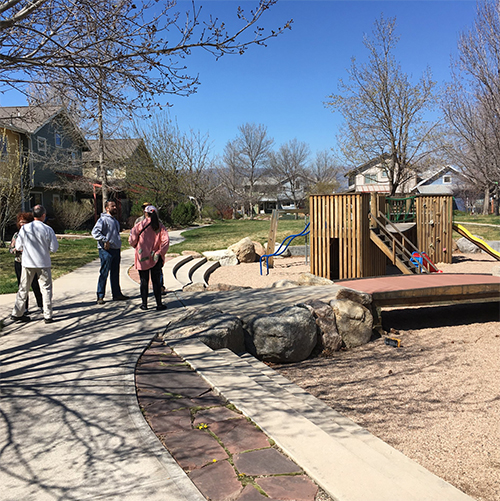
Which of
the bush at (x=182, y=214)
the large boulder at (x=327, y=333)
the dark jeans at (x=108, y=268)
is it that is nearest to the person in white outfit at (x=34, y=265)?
the dark jeans at (x=108, y=268)

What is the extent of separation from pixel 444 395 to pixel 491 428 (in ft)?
2.82

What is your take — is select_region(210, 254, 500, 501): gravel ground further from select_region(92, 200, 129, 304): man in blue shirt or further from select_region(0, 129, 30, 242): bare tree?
select_region(0, 129, 30, 242): bare tree

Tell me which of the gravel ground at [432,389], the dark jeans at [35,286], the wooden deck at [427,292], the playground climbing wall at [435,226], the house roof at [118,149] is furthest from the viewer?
the house roof at [118,149]

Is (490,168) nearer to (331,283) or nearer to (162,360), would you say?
(331,283)

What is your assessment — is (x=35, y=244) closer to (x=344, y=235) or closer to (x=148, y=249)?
(x=148, y=249)

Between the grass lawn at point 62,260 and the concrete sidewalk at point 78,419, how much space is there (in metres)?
4.67

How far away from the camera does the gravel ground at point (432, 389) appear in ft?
13.3

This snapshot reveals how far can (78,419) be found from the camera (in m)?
3.67

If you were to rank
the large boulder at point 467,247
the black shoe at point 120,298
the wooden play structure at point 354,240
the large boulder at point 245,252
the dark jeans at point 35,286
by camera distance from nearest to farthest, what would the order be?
the dark jeans at point 35,286 → the black shoe at point 120,298 → the wooden play structure at point 354,240 → the large boulder at point 245,252 → the large boulder at point 467,247

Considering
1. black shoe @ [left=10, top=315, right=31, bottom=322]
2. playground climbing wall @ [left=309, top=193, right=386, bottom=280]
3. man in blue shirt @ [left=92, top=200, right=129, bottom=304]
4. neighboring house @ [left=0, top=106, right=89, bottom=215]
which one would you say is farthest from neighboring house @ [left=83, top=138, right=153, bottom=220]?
black shoe @ [left=10, top=315, right=31, bottom=322]

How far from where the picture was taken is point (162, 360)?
5.09 meters

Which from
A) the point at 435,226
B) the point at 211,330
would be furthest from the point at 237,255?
the point at 211,330

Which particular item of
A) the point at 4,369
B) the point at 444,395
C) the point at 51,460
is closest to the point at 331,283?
the point at 444,395

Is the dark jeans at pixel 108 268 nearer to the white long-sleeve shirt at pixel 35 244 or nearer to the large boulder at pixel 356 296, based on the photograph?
the white long-sleeve shirt at pixel 35 244
